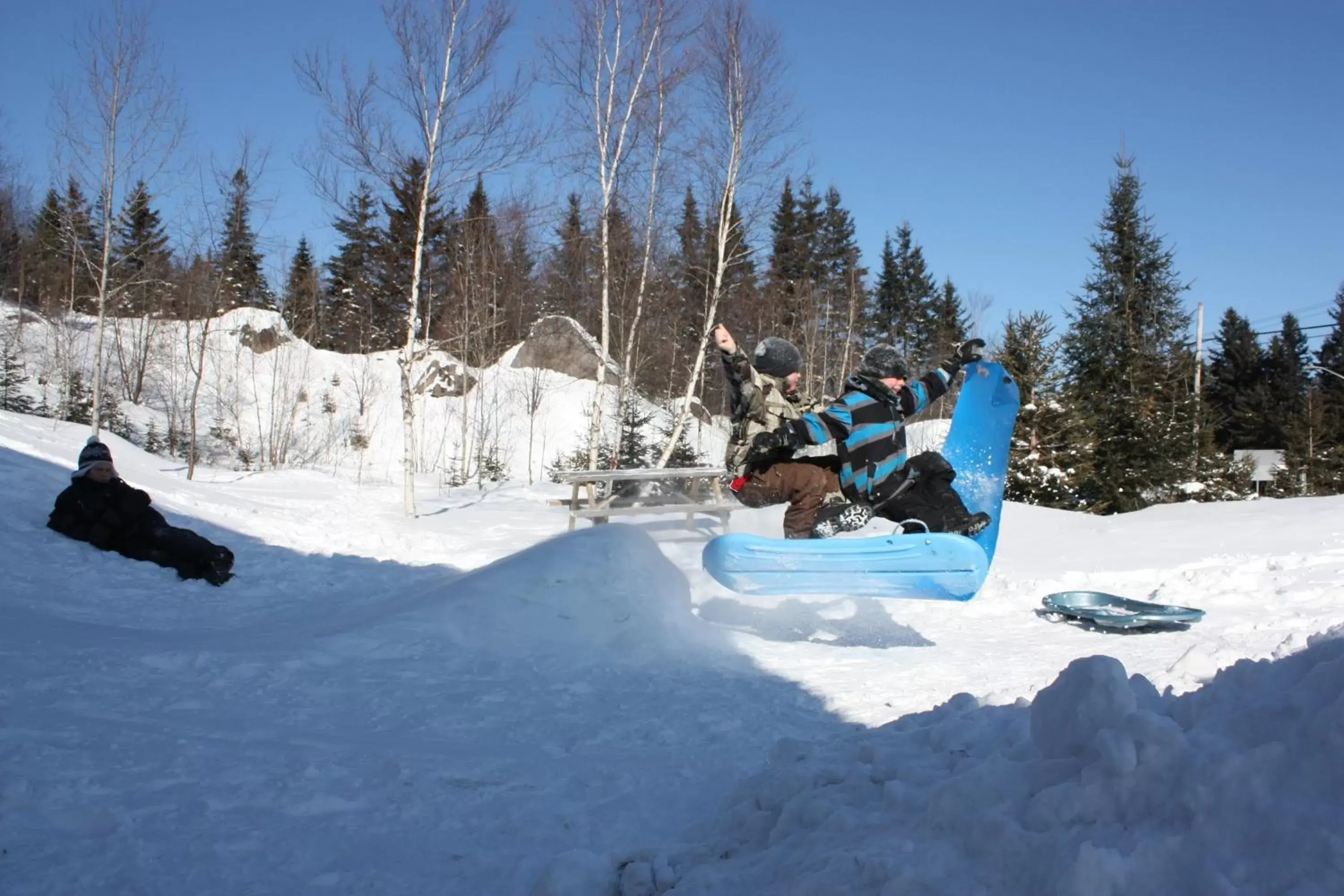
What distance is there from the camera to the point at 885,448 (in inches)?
211

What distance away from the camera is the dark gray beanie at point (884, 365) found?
5.43m

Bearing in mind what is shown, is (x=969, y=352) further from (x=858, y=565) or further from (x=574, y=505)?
(x=574, y=505)

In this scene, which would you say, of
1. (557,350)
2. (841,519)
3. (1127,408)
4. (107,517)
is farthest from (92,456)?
(557,350)

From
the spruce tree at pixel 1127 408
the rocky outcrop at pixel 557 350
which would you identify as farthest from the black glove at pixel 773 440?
the rocky outcrop at pixel 557 350

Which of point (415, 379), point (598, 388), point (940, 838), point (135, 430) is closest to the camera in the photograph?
point (940, 838)

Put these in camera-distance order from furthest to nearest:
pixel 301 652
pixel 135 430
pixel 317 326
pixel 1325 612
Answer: pixel 317 326 < pixel 135 430 < pixel 1325 612 < pixel 301 652

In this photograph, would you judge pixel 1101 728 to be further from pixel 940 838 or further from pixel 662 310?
pixel 662 310

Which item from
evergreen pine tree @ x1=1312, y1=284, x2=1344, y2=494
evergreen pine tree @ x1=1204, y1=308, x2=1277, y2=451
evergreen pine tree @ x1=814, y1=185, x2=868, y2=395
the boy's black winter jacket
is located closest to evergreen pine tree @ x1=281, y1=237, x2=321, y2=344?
evergreen pine tree @ x1=814, y1=185, x2=868, y2=395

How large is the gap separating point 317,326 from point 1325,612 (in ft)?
109

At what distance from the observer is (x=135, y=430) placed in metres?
23.6

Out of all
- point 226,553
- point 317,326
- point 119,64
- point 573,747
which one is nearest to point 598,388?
point 226,553

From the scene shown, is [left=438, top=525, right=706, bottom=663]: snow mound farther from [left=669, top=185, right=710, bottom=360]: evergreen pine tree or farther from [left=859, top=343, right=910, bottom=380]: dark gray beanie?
[left=669, top=185, right=710, bottom=360]: evergreen pine tree

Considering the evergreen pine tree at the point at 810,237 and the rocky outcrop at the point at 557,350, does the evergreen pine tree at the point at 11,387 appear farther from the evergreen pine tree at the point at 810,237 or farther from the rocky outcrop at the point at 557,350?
the evergreen pine tree at the point at 810,237

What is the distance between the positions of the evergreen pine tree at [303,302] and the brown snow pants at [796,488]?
26.1 meters
